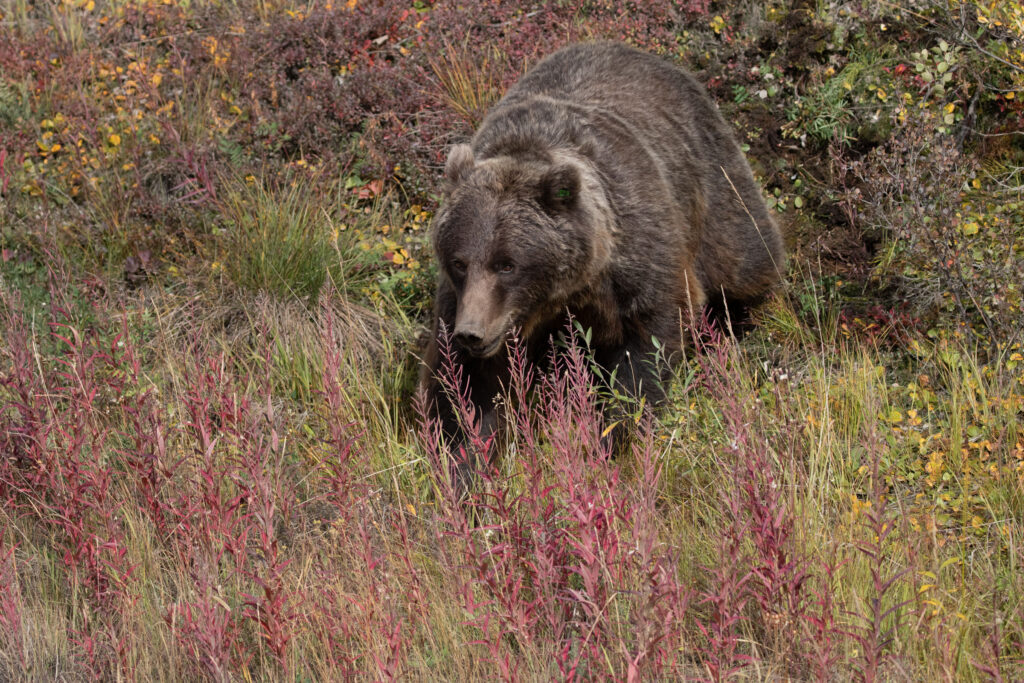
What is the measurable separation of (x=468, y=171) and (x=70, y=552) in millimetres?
2470

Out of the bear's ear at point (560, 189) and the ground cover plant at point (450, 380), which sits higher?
the bear's ear at point (560, 189)

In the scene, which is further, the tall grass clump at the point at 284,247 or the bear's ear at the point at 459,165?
the tall grass clump at the point at 284,247

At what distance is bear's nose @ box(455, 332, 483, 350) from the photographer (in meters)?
4.52

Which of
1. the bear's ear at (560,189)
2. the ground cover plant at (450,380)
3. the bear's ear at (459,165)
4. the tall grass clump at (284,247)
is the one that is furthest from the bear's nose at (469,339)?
the tall grass clump at (284,247)

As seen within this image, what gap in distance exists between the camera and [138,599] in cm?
342

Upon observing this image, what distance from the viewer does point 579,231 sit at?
16.0 feet

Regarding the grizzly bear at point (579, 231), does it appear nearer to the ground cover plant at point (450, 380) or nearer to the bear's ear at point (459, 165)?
the bear's ear at point (459, 165)

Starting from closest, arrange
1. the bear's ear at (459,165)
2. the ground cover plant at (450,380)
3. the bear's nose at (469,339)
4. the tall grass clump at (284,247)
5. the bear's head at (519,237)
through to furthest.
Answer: the ground cover plant at (450,380) → the bear's nose at (469,339) → the bear's head at (519,237) → the bear's ear at (459,165) → the tall grass clump at (284,247)

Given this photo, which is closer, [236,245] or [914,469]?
[914,469]

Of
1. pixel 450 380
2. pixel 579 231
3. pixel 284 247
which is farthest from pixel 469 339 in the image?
pixel 284 247

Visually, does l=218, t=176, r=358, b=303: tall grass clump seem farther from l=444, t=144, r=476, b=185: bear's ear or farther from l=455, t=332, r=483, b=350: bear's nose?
l=455, t=332, r=483, b=350: bear's nose

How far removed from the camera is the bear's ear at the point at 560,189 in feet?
15.7

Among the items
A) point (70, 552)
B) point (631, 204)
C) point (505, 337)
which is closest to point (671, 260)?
point (631, 204)

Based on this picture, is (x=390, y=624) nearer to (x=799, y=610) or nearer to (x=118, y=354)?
(x=799, y=610)
